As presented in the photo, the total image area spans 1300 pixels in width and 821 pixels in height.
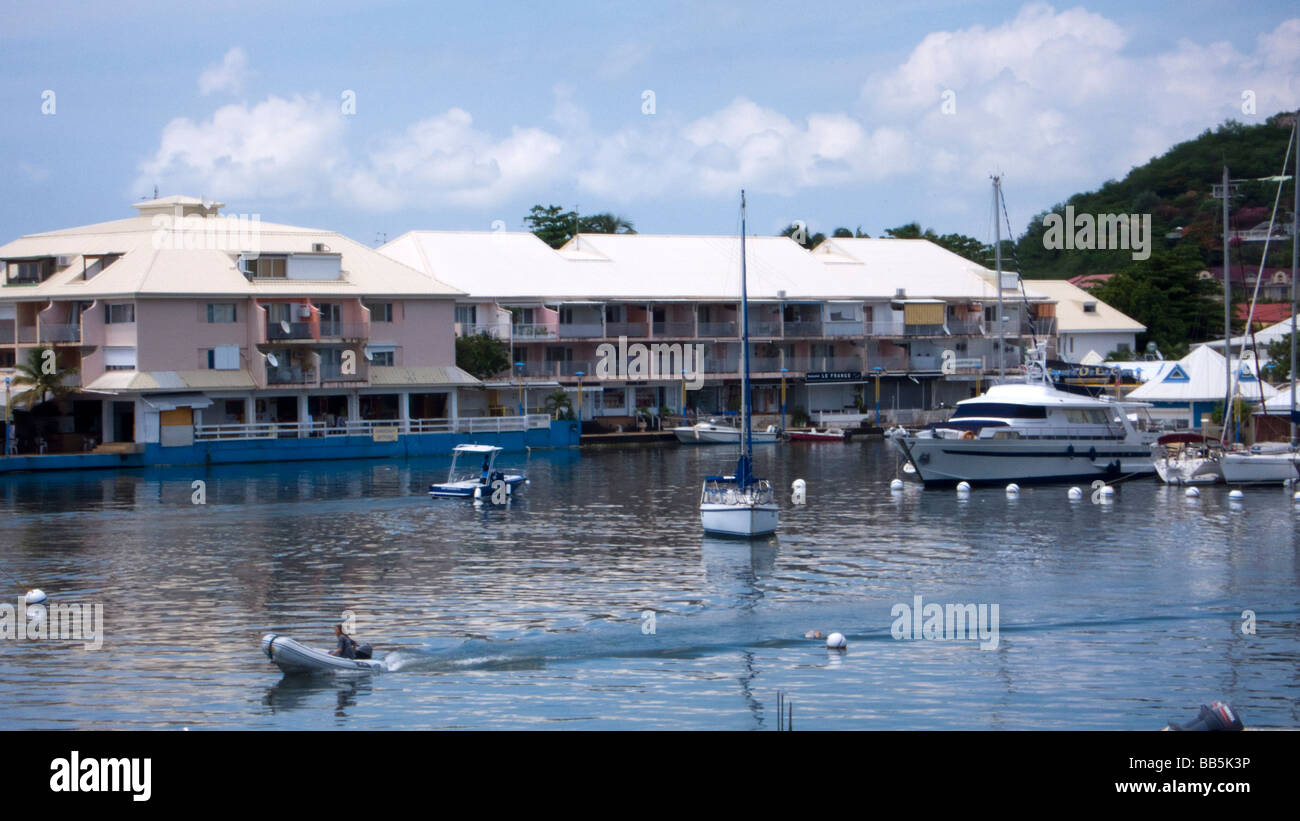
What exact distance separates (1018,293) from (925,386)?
10.3 metres

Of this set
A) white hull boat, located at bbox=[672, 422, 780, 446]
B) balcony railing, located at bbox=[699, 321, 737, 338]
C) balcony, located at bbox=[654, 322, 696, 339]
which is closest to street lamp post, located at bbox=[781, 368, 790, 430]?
balcony railing, located at bbox=[699, 321, 737, 338]

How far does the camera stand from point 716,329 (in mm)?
89875

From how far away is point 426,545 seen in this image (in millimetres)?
40312

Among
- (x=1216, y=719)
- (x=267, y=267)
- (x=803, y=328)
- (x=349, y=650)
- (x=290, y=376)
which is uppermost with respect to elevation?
(x=267, y=267)

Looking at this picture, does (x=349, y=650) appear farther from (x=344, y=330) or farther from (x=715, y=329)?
(x=715, y=329)

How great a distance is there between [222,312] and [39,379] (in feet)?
32.0

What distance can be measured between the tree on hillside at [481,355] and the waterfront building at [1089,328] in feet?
155

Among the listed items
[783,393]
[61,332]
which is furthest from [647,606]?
[783,393]

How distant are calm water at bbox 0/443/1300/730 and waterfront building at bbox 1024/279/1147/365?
55.8 metres

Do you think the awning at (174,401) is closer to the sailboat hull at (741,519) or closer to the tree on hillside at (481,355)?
the tree on hillside at (481,355)

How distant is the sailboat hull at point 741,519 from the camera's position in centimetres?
3925
